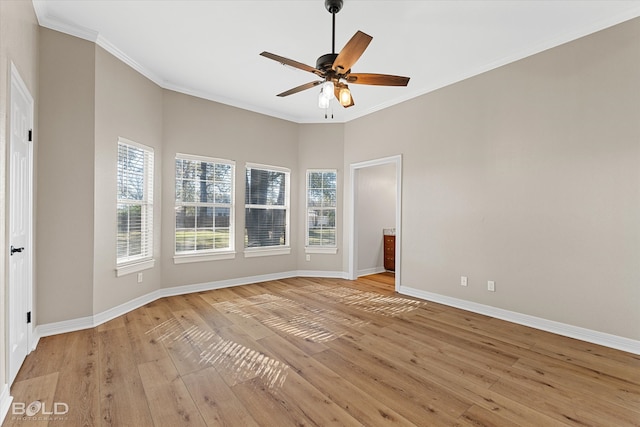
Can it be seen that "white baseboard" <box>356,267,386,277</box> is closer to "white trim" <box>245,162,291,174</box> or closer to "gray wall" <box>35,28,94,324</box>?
"white trim" <box>245,162,291,174</box>

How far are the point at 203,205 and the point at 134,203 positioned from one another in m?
1.06

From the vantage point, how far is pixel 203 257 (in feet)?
15.6

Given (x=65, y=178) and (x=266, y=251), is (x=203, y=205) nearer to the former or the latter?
(x=266, y=251)

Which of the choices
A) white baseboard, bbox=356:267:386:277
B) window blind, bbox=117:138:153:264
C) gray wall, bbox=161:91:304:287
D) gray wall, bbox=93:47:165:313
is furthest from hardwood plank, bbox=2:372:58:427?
white baseboard, bbox=356:267:386:277

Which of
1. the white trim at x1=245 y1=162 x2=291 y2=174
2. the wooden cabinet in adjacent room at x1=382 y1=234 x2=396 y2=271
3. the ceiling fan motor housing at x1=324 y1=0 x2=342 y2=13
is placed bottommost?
the wooden cabinet in adjacent room at x1=382 y1=234 x2=396 y2=271

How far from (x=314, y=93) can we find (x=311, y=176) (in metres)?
1.76

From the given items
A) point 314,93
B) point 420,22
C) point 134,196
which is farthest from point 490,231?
point 134,196

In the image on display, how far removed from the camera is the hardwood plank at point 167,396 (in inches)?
71.1

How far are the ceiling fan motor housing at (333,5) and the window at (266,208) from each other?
315cm

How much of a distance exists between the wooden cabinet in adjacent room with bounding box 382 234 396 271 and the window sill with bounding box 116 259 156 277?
442 centimetres

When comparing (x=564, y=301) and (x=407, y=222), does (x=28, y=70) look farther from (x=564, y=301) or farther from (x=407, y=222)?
(x=564, y=301)

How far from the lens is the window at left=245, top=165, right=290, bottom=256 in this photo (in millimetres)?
5332

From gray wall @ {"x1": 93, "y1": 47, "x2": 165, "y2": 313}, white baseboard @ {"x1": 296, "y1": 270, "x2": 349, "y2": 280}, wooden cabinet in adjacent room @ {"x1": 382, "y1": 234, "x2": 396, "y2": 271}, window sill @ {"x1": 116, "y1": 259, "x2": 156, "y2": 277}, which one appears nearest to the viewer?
gray wall @ {"x1": 93, "y1": 47, "x2": 165, "y2": 313}

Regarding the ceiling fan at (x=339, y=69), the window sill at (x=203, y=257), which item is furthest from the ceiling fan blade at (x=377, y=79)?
the window sill at (x=203, y=257)
